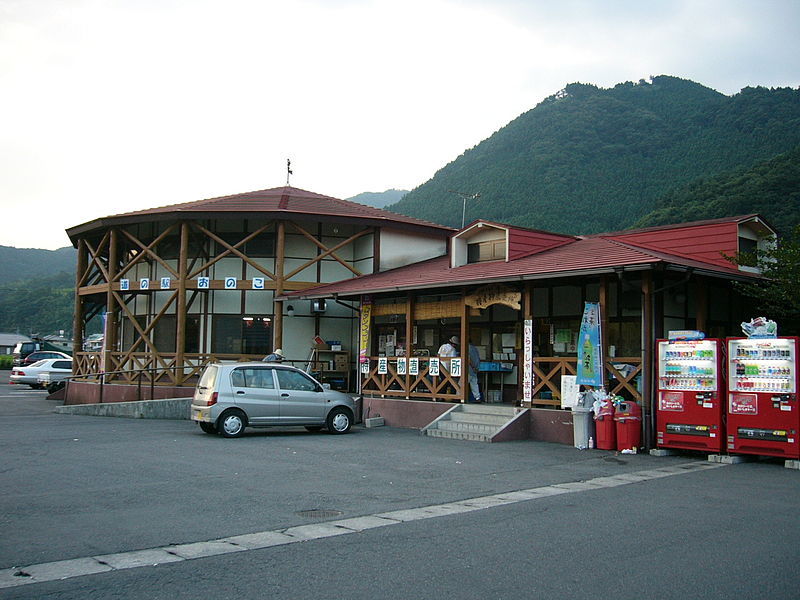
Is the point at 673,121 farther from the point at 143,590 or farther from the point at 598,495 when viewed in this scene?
the point at 143,590

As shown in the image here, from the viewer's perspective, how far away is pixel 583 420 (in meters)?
14.5

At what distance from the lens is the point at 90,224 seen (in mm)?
25781

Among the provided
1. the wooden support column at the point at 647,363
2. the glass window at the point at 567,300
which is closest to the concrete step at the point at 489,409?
the glass window at the point at 567,300

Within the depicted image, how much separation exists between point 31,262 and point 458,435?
17464cm

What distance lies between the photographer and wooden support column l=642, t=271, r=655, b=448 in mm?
14008

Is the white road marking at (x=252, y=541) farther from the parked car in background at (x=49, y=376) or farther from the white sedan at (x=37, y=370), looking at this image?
the white sedan at (x=37, y=370)

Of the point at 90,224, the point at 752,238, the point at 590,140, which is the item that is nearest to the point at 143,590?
the point at 752,238

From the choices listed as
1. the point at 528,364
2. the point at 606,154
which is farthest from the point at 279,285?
the point at 606,154

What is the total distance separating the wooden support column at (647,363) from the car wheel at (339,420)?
6671 millimetres

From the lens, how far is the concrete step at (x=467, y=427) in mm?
16156

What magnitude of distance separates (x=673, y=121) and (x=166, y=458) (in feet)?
274

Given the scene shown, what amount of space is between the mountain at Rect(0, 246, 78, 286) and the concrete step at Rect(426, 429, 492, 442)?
157931 mm

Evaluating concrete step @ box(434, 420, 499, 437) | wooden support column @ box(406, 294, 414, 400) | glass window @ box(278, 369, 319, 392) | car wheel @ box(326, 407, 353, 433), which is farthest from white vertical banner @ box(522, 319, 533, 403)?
glass window @ box(278, 369, 319, 392)

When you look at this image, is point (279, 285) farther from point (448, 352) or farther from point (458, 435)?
point (458, 435)
